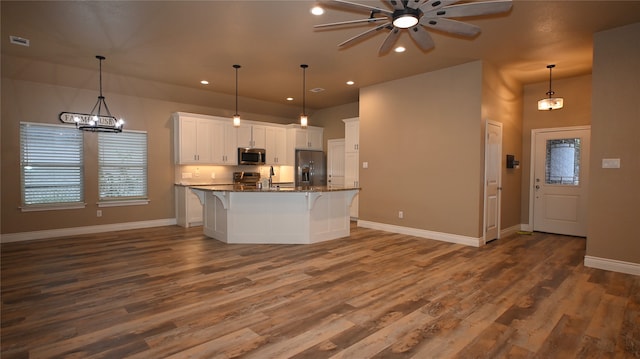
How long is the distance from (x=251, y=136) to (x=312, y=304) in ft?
18.9

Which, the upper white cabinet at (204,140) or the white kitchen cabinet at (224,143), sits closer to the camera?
the upper white cabinet at (204,140)

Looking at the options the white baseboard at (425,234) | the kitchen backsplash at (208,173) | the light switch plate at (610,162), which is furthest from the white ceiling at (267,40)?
the white baseboard at (425,234)

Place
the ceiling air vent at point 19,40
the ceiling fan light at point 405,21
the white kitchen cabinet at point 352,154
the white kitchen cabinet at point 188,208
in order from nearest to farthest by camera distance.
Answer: the ceiling fan light at point 405,21
the ceiling air vent at point 19,40
the white kitchen cabinet at point 188,208
the white kitchen cabinet at point 352,154

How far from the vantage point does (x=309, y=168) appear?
28.5 feet

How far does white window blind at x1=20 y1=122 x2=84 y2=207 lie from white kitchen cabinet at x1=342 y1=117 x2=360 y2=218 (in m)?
5.50

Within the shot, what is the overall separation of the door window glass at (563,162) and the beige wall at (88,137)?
7.06 m

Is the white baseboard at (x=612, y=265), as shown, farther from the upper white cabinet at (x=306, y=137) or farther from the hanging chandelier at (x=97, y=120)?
the hanging chandelier at (x=97, y=120)

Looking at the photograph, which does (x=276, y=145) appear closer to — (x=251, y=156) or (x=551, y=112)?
(x=251, y=156)

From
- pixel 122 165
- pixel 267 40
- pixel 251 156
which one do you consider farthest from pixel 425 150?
pixel 122 165

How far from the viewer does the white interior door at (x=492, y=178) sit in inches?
214

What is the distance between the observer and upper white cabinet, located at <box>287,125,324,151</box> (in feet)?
28.1

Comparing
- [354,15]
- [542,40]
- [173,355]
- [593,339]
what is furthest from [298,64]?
[593,339]

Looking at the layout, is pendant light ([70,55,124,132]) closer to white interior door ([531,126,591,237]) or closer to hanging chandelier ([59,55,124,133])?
hanging chandelier ([59,55,124,133])

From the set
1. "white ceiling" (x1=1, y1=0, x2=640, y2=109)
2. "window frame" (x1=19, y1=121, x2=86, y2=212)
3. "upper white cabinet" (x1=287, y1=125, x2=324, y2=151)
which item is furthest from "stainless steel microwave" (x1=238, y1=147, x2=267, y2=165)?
"window frame" (x1=19, y1=121, x2=86, y2=212)
